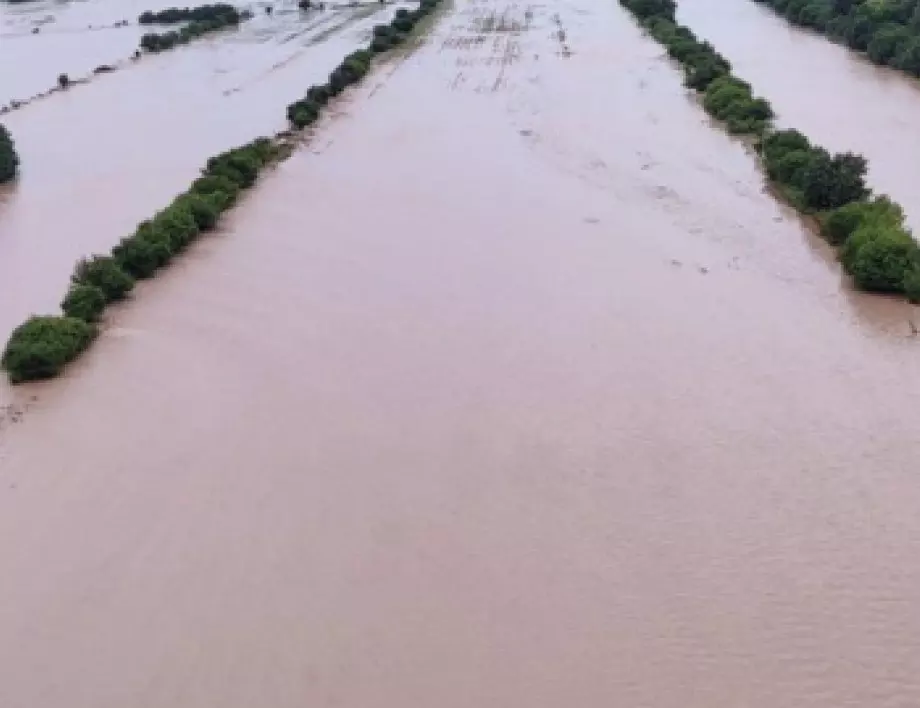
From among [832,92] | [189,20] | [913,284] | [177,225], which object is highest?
[913,284]

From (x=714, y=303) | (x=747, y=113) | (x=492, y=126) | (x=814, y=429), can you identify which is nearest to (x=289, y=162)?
(x=492, y=126)

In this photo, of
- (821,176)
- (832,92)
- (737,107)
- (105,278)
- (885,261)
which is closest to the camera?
(885,261)

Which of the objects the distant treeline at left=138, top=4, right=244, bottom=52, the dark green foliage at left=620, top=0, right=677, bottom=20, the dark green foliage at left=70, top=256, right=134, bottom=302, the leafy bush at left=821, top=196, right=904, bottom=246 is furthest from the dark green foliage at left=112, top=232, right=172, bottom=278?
the dark green foliage at left=620, top=0, right=677, bottom=20

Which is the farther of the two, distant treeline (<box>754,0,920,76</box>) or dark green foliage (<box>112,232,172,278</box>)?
distant treeline (<box>754,0,920,76</box>)

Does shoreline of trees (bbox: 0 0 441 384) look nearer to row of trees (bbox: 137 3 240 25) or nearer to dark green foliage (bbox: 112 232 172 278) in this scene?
dark green foliage (bbox: 112 232 172 278)

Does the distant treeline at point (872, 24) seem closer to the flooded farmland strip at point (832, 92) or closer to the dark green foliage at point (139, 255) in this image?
the flooded farmland strip at point (832, 92)

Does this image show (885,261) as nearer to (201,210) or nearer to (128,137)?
(201,210)

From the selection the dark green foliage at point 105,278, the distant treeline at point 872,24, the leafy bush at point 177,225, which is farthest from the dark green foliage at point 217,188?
the distant treeline at point 872,24

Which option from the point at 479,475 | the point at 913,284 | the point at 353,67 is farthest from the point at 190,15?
the point at 479,475
